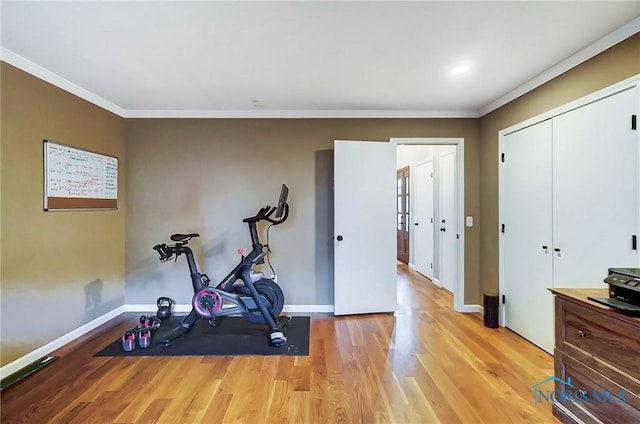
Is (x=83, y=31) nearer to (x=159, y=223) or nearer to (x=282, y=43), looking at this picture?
(x=282, y=43)

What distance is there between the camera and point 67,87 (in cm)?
268

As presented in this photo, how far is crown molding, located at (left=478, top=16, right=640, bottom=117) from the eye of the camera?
1863 mm

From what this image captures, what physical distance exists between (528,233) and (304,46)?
102 inches

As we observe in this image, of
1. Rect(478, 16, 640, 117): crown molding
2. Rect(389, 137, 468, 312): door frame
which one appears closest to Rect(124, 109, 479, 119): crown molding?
Rect(389, 137, 468, 312): door frame

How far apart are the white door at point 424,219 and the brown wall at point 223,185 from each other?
160 cm

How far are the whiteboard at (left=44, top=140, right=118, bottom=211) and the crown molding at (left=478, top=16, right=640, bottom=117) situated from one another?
4.32m

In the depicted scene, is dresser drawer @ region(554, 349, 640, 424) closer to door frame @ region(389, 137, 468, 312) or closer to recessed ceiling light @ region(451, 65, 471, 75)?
door frame @ region(389, 137, 468, 312)

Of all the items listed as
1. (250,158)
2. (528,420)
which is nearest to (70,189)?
(250,158)

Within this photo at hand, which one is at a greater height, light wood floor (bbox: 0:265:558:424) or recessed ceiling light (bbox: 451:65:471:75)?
recessed ceiling light (bbox: 451:65:471:75)

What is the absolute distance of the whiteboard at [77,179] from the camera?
2541mm

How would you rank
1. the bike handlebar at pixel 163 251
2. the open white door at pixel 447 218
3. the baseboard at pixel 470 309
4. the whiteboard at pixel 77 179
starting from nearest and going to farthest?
the whiteboard at pixel 77 179
the bike handlebar at pixel 163 251
the baseboard at pixel 470 309
the open white door at pixel 447 218

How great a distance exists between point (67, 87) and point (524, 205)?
175 inches

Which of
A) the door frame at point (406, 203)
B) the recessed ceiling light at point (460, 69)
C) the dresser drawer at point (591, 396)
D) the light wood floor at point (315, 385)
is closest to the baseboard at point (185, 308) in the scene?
the light wood floor at point (315, 385)

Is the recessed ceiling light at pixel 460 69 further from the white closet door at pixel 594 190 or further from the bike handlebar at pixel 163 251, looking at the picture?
the bike handlebar at pixel 163 251
